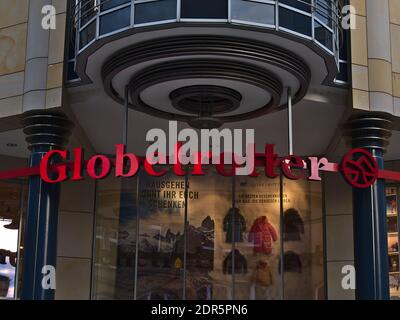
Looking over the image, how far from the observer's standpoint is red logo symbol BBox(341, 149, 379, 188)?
14.1m

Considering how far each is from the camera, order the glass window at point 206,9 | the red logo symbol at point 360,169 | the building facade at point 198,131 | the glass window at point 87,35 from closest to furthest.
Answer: the glass window at point 206,9 → the building facade at point 198,131 → the glass window at point 87,35 → the red logo symbol at point 360,169

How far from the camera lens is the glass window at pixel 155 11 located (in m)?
12.7

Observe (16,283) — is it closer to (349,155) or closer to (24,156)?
(24,156)

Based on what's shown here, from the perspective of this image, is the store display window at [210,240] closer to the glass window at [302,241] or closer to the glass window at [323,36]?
the glass window at [302,241]

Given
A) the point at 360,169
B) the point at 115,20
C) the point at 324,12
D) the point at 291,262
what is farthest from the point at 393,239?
the point at 115,20

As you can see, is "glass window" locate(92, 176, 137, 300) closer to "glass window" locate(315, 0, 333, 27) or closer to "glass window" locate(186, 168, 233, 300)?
"glass window" locate(186, 168, 233, 300)

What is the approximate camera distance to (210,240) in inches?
749

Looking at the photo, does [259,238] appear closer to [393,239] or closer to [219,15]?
[393,239]

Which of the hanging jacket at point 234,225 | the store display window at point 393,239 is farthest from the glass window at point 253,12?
the store display window at point 393,239

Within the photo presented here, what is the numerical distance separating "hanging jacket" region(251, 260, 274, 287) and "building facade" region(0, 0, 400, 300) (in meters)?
0.04

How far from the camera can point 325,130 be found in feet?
56.4

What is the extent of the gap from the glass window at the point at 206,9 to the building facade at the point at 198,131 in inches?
0.8

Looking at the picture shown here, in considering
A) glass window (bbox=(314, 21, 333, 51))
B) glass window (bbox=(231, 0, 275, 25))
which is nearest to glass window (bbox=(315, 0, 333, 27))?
glass window (bbox=(314, 21, 333, 51))
